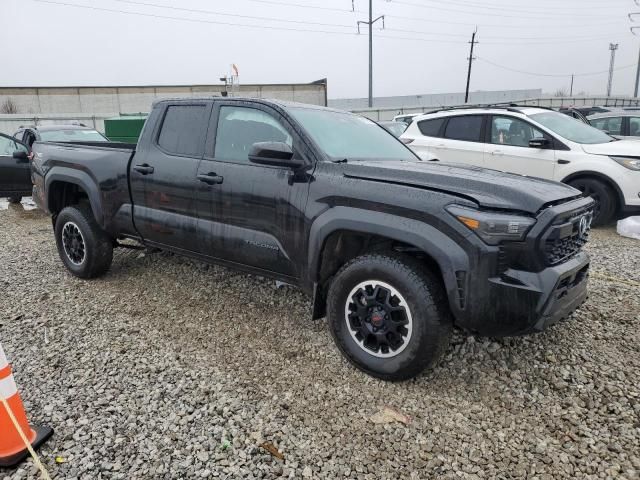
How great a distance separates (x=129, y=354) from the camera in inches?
136

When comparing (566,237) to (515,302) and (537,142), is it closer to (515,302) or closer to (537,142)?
(515,302)

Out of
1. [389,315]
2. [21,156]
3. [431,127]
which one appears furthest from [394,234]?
[21,156]

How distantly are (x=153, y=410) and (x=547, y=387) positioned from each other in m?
2.41

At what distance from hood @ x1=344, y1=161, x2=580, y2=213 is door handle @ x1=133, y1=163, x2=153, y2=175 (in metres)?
1.92

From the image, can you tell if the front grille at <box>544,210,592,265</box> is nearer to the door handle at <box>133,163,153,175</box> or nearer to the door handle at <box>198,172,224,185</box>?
the door handle at <box>198,172,224,185</box>

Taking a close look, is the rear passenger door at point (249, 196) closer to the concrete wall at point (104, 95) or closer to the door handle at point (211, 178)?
the door handle at point (211, 178)

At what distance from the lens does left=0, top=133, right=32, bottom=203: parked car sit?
8.66m

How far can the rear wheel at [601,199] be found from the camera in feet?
22.3

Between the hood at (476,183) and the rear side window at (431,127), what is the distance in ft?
16.6

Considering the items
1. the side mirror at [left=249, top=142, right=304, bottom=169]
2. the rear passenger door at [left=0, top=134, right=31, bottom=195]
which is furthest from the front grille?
the rear passenger door at [left=0, top=134, right=31, bottom=195]

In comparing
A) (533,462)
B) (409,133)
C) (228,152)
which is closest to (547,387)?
(533,462)

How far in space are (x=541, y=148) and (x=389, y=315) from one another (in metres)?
5.46

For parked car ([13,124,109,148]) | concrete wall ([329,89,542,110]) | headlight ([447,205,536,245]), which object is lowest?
headlight ([447,205,536,245])

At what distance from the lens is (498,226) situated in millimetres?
2572
